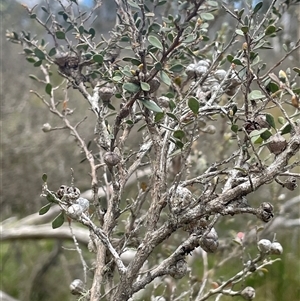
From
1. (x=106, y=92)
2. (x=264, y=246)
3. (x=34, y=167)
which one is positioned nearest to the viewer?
(x=106, y=92)

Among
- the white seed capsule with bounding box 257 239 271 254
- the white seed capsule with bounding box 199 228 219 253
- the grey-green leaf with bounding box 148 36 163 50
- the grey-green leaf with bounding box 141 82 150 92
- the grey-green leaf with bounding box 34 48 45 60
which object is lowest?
the white seed capsule with bounding box 257 239 271 254

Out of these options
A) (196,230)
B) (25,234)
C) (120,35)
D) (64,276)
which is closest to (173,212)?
(196,230)

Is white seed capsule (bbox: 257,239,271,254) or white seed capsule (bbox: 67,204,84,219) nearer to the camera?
white seed capsule (bbox: 67,204,84,219)

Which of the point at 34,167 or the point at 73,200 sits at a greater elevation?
the point at 34,167

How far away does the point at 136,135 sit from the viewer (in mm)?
3189

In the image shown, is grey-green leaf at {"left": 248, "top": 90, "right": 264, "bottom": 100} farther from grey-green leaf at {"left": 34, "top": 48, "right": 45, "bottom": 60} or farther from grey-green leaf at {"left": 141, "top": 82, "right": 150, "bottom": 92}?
grey-green leaf at {"left": 34, "top": 48, "right": 45, "bottom": 60}

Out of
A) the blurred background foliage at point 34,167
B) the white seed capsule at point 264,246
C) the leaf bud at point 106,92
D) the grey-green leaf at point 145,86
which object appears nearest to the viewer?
the grey-green leaf at point 145,86

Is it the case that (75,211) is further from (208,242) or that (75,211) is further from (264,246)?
(264,246)

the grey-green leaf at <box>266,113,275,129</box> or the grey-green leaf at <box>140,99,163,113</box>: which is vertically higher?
the grey-green leaf at <box>140,99,163,113</box>

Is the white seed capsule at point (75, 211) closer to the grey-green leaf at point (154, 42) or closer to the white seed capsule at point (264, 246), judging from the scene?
the grey-green leaf at point (154, 42)

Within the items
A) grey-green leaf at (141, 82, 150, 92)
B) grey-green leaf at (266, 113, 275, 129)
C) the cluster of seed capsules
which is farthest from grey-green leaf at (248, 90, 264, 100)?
the cluster of seed capsules

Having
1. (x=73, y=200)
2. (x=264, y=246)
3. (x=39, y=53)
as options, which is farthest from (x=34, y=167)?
(x=73, y=200)

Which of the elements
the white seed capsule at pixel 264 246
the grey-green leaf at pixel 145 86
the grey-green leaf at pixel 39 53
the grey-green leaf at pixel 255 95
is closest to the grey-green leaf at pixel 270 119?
the grey-green leaf at pixel 255 95

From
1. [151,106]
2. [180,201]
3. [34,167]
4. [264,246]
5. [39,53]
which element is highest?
[34,167]
